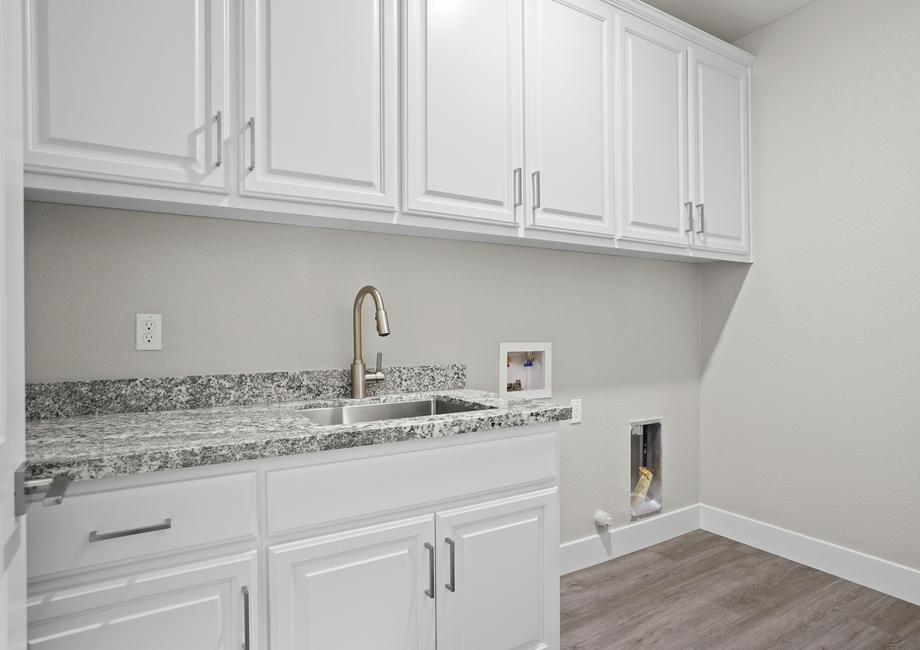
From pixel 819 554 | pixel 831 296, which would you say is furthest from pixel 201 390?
pixel 819 554

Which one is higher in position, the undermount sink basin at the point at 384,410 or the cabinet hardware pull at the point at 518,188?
the cabinet hardware pull at the point at 518,188

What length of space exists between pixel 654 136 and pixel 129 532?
2308 millimetres

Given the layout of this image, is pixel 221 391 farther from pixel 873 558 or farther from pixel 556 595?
pixel 873 558

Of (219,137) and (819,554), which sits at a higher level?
(219,137)

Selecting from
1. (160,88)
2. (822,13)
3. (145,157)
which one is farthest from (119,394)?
(822,13)

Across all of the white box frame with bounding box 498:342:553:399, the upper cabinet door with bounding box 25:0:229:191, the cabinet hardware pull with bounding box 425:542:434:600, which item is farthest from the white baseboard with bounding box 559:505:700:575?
the upper cabinet door with bounding box 25:0:229:191

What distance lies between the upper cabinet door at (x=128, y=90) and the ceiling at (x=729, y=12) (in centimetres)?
208

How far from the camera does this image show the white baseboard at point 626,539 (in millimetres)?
2574

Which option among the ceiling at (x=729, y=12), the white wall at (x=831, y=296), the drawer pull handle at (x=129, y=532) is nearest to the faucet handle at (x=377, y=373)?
the drawer pull handle at (x=129, y=532)

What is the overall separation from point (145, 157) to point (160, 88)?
0.59ft

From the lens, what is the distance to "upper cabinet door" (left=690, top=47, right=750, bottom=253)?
8.41 ft

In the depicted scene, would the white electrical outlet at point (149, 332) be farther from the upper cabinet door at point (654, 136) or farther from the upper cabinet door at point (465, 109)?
the upper cabinet door at point (654, 136)

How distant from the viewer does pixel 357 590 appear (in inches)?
54.7

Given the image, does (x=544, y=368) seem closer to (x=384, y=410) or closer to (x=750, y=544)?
(x=384, y=410)
